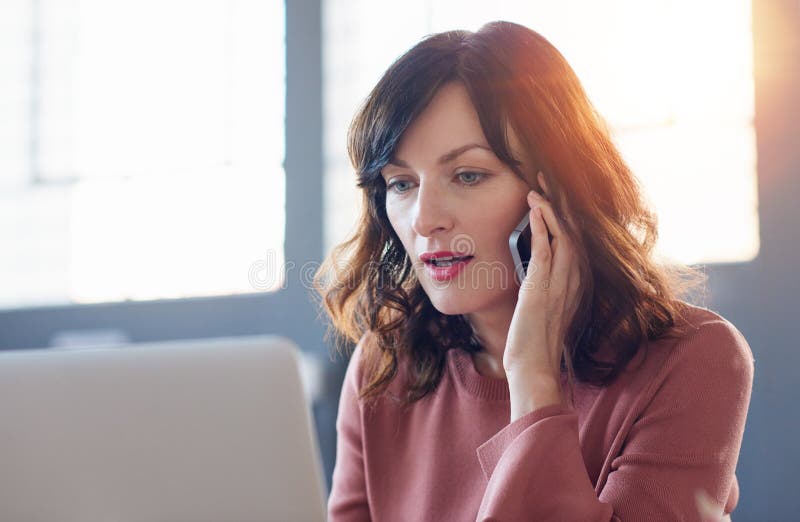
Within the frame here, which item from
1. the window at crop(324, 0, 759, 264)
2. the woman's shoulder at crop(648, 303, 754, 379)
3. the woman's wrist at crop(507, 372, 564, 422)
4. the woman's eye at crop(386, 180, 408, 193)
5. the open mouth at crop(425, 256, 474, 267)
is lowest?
the woman's wrist at crop(507, 372, 564, 422)

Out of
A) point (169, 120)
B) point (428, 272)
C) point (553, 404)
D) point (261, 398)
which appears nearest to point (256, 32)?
point (169, 120)

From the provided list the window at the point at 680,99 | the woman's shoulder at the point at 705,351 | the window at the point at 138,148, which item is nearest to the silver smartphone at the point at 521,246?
the woman's shoulder at the point at 705,351

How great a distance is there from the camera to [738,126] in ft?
7.04

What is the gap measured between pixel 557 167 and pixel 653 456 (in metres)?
0.45

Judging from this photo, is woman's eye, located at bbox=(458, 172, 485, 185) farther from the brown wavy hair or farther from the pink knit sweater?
the pink knit sweater

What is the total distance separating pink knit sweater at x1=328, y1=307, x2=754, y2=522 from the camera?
1.07 meters

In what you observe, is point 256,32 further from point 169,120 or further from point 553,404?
point 553,404

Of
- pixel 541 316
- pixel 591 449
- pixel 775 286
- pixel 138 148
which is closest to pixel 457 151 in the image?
pixel 541 316

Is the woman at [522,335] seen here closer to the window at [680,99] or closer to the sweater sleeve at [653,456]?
the sweater sleeve at [653,456]

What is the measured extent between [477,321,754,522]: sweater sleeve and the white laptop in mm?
404

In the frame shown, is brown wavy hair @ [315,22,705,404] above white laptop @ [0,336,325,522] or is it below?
above

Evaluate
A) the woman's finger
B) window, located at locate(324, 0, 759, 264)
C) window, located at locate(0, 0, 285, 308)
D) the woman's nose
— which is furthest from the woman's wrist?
window, located at locate(0, 0, 285, 308)

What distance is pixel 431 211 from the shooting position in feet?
4.21

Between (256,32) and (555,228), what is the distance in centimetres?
210
